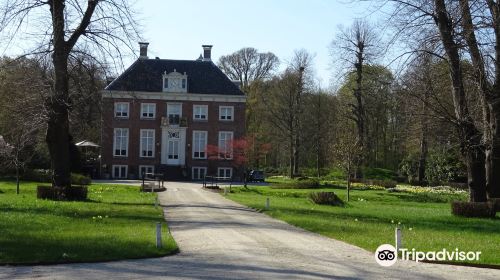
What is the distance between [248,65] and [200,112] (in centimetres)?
2042

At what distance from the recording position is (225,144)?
2315 inches

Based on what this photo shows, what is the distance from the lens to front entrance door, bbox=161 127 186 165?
58.8m

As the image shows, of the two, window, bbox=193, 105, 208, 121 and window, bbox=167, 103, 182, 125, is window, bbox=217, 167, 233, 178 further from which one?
window, bbox=167, 103, 182, 125

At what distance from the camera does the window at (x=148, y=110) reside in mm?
58781

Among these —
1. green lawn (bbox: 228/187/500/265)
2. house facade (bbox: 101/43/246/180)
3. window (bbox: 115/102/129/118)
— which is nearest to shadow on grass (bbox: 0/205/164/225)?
green lawn (bbox: 228/187/500/265)

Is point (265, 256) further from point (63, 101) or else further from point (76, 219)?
point (63, 101)

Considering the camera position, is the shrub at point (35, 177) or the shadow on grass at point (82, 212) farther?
the shrub at point (35, 177)

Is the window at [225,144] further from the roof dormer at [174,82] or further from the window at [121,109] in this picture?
the window at [121,109]

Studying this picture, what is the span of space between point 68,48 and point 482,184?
18189mm

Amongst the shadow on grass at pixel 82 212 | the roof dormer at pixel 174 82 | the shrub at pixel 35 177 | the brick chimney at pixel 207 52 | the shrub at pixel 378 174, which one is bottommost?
the shadow on grass at pixel 82 212

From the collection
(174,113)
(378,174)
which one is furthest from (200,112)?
(378,174)

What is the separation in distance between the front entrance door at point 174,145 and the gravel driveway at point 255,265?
4429 cm

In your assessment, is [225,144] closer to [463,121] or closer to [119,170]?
[119,170]

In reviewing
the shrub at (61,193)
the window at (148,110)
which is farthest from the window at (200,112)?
the shrub at (61,193)
